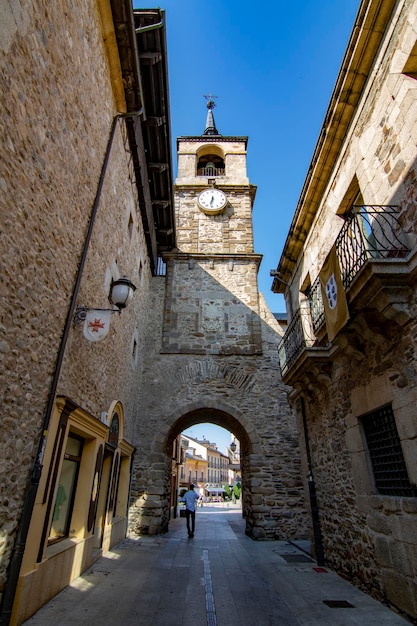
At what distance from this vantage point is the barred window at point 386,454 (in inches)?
157

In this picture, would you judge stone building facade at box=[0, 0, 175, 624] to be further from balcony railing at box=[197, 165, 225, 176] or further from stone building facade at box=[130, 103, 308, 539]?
balcony railing at box=[197, 165, 225, 176]

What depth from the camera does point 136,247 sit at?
9570mm

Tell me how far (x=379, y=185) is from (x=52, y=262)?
172 inches

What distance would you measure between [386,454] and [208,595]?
305 cm

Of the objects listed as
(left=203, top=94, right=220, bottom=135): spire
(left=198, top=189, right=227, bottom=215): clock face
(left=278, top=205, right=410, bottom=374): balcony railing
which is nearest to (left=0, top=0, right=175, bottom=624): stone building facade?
(left=278, top=205, right=410, bottom=374): balcony railing

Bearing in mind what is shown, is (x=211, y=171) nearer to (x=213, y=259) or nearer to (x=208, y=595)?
(x=213, y=259)

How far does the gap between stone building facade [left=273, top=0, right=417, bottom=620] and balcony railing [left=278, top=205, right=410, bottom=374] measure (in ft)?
0.10

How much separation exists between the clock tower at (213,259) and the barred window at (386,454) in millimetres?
6724

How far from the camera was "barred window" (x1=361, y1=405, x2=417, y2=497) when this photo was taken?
4.00 meters

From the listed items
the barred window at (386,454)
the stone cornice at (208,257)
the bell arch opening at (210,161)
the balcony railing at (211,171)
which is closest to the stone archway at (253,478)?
the stone cornice at (208,257)

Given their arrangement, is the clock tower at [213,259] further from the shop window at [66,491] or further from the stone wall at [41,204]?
the stone wall at [41,204]

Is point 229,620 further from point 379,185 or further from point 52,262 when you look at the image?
point 379,185

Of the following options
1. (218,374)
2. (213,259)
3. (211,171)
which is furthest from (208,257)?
(211,171)

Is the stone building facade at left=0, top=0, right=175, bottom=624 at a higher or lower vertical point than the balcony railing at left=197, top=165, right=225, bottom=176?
lower
